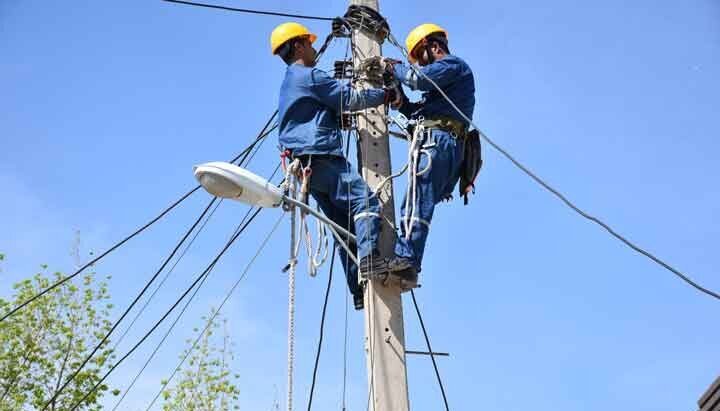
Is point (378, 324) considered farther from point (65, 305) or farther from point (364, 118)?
point (65, 305)

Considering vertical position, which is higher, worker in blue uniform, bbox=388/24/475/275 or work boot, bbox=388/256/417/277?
worker in blue uniform, bbox=388/24/475/275

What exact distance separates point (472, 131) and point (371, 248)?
1.41 meters

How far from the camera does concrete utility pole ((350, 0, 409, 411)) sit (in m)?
4.36

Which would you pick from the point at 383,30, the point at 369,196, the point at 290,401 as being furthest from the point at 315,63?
the point at 290,401

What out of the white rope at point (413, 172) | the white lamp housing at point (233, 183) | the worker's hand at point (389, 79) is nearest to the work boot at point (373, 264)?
the white rope at point (413, 172)

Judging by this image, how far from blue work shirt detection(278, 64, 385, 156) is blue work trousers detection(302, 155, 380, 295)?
0.10 m

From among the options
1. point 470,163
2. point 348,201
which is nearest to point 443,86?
point 470,163

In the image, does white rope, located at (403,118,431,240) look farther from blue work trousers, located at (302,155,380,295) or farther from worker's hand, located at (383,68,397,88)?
worker's hand, located at (383,68,397,88)

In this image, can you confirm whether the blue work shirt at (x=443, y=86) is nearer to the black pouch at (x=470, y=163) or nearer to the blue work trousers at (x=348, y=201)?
the black pouch at (x=470, y=163)

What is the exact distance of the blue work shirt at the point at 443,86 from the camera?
5395 mm

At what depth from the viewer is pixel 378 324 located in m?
4.59

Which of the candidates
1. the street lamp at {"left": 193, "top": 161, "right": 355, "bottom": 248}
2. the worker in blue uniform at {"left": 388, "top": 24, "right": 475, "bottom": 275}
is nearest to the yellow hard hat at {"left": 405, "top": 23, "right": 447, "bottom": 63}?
the worker in blue uniform at {"left": 388, "top": 24, "right": 475, "bottom": 275}

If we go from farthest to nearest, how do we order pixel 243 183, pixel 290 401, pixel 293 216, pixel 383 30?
1. pixel 383 30
2. pixel 293 216
3. pixel 243 183
4. pixel 290 401

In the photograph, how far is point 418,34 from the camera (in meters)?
5.84
